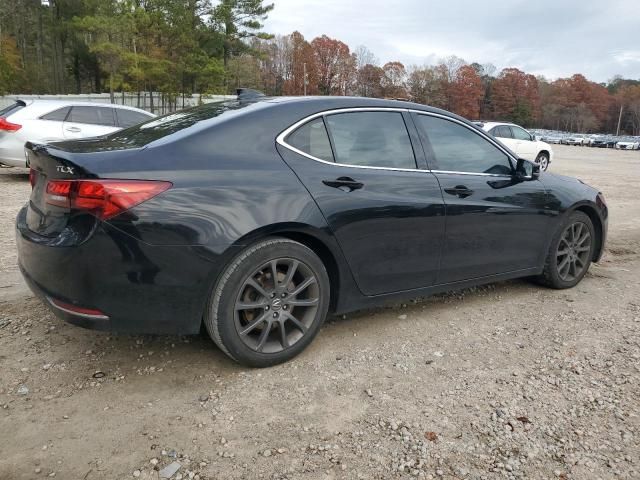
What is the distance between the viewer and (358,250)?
3.06 metres

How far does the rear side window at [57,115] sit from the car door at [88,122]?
0.07m

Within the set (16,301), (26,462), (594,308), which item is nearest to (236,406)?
(26,462)

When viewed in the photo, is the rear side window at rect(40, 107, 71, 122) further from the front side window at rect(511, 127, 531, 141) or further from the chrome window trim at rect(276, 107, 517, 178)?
the front side window at rect(511, 127, 531, 141)

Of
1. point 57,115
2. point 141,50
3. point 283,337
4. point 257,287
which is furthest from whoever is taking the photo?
point 141,50

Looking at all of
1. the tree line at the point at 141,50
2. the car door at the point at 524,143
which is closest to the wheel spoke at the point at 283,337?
the car door at the point at 524,143

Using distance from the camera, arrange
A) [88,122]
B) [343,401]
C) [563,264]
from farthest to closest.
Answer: [88,122]
[563,264]
[343,401]

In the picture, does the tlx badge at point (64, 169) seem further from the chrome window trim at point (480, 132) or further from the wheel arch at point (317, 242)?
the chrome window trim at point (480, 132)

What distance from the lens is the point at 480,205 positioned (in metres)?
3.61

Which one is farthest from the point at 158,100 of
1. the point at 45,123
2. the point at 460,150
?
the point at 460,150

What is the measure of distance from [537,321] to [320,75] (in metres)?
85.4

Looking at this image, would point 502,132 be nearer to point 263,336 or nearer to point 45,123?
point 45,123

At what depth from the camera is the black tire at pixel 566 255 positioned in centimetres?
422

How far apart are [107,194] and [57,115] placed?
774 cm

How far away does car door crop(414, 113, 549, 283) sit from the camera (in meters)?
3.50
